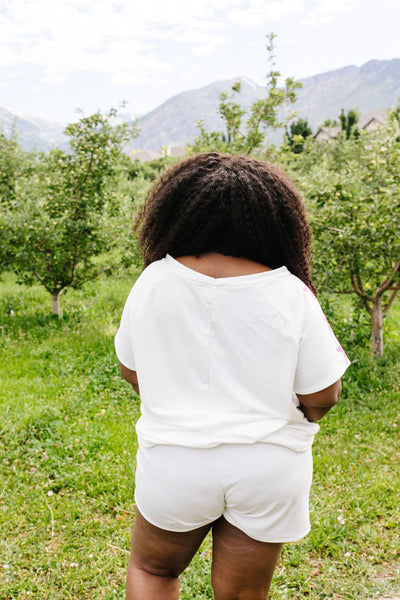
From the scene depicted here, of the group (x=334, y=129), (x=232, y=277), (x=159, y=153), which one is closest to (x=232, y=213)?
(x=232, y=277)

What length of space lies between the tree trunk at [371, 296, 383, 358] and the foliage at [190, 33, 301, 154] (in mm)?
2783

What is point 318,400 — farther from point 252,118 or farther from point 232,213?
point 252,118

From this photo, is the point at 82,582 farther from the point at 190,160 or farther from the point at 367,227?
the point at 367,227

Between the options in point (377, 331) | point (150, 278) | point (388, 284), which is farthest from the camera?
point (377, 331)

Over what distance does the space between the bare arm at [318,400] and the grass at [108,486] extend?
1.59m

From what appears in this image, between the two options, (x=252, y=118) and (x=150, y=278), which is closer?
(x=150, y=278)

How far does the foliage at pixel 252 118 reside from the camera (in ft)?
21.0

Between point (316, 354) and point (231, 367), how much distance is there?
25 cm

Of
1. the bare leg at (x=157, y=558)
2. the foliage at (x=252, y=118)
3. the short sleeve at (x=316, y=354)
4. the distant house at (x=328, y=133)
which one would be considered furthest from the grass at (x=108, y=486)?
the distant house at (x=328, y=133)

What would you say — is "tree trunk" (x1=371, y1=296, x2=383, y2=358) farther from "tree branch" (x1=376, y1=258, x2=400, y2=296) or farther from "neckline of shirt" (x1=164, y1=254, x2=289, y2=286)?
"neckline of shirt" (x1=164, y1=254, x2=289, y2=286)

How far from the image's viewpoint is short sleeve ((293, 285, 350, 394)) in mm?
1349

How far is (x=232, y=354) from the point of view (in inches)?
53.6

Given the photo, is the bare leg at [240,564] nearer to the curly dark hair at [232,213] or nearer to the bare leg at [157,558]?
the bare leg at [157,558]

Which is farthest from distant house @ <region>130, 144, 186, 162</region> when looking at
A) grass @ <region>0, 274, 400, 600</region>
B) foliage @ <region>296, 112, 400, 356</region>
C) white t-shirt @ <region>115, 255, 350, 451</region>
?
white t-shirt @ <region>115, 255, 350, 451</region>
